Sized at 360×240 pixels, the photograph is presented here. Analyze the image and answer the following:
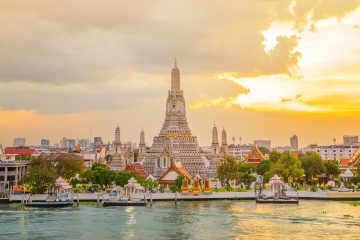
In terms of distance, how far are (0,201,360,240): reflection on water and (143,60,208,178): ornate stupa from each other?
33.2 metres

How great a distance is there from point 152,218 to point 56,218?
8698 mm

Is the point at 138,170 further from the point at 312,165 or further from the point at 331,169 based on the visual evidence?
the point at 331,169

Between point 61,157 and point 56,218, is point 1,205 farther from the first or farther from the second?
point 61,157

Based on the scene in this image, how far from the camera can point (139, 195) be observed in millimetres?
63781

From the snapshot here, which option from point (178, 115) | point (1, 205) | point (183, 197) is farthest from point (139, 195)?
point (178, 115)

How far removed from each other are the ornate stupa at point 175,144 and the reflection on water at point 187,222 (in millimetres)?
33164

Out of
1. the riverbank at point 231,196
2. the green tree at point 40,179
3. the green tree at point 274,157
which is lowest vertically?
the riverbank at point 231,196

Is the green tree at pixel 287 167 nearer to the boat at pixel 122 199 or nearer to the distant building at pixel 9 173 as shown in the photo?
the boat at pixel 122 199

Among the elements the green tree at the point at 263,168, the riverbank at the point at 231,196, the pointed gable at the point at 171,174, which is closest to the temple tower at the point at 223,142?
the green tree at the point at 263,168

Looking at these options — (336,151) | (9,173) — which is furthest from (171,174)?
(336,151)

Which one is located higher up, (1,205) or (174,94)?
(174,94)

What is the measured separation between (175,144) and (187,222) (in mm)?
51851

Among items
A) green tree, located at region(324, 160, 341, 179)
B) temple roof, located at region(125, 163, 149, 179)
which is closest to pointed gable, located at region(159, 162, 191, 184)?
temple roof, located at region(125, 163, 149, 179)

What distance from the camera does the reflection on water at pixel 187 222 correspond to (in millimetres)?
37906
